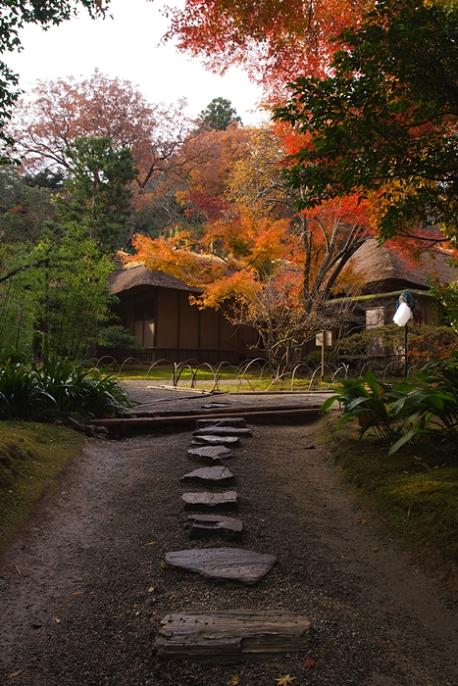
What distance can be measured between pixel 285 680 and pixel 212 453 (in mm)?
2713

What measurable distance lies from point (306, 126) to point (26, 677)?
335 cm

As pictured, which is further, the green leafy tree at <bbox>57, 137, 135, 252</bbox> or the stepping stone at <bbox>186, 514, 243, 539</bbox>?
the green leafy tree at <bbox>57, 137, 135, 252</bbox>

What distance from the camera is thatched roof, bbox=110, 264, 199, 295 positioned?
1642 centimetres

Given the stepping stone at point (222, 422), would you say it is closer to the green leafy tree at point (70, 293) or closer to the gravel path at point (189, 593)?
the gravel path at point (189, 593)

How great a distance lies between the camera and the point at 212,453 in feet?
14.3

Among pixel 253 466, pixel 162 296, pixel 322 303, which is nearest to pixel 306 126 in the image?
pixel 253 466

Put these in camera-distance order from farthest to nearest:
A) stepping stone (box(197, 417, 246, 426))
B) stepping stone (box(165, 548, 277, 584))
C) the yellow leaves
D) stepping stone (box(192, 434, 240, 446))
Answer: stepping stone (box(197, 417, 246, 426)) → stepping stone (box(192, 434, 240, 446)) → stepping stone (box(165, 548, 277, 584)) → the yellow leaves

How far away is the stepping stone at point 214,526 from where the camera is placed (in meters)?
2.77

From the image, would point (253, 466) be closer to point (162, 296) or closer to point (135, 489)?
point (135, 489)

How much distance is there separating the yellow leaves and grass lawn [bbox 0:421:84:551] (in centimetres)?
176

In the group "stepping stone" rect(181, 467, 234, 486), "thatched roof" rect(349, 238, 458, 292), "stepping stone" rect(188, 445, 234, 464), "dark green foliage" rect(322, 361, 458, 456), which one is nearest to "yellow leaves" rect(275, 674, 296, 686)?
"stepping stone" rect(181, 467, 234, 486)

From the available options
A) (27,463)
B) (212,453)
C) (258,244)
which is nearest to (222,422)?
(212,453)

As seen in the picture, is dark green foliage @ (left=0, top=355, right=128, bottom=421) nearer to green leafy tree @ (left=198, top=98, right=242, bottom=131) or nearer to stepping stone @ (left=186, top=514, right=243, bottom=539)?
stepping stone @ (left=186, top=514, right=243, bottom=539)

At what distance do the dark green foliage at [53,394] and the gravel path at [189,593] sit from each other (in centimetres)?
153
